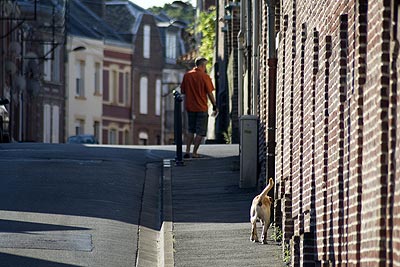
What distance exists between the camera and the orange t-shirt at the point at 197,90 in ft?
81.4

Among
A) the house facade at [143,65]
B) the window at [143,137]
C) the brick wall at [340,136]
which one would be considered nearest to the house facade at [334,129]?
the brick wall at [340,136]

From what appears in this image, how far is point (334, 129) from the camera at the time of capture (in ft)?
39.9

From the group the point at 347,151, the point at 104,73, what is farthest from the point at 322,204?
the point at 104,73

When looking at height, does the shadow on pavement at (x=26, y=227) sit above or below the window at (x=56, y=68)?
below

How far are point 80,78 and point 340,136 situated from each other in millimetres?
61011

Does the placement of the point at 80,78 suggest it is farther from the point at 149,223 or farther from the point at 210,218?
the point at 210,218

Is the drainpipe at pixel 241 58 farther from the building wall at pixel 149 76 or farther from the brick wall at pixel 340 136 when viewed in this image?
the building wall at pixel 149 76

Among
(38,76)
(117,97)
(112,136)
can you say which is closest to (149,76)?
(117,97)

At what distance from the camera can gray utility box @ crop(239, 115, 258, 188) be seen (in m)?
19.8

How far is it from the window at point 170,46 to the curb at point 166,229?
2479 inches

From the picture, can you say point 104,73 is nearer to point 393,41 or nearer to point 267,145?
point 267,145

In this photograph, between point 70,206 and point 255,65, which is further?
point 255,65

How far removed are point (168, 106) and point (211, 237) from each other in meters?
68.0

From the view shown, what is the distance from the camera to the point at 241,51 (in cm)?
2656
